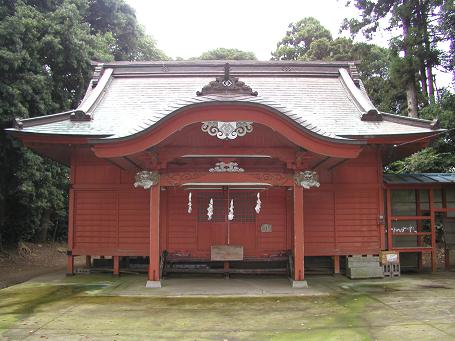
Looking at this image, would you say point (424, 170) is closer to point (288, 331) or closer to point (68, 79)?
point (288, 331)

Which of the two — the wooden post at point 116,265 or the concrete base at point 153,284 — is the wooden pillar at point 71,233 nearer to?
the wooden post at point 116,265

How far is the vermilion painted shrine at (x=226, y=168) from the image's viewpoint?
354 inches

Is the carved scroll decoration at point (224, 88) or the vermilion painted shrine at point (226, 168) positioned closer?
the vermilion painted shrine at point (226, 168)

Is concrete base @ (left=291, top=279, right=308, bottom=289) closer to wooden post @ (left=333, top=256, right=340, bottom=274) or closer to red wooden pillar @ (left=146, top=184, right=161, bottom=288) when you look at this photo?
wooden post @ (left=333, top=256, right=340, bottom=274)

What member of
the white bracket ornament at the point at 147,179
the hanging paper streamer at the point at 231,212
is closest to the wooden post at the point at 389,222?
the hanging paper streamer at the point at 231,212

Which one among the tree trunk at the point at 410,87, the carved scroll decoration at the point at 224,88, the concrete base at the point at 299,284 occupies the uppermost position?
the tree trunk at the point at 410,87

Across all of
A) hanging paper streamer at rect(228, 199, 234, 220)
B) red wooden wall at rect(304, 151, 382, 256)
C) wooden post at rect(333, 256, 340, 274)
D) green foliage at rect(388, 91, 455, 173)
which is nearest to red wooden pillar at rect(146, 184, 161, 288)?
hanging paper streamer at rect(228, 199, 234, 220)

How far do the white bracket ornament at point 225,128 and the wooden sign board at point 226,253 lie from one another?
310 cm

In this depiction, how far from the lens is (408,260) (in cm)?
1227

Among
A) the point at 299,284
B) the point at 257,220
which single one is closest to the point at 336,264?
the point at 299,284

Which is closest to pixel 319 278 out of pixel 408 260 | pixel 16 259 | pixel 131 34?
pixel 408 260

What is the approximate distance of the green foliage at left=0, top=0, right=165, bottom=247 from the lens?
13.5 metres

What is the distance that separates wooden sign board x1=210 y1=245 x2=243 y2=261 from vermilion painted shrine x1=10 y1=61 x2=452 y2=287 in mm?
25

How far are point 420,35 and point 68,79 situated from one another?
14679 millimetres
